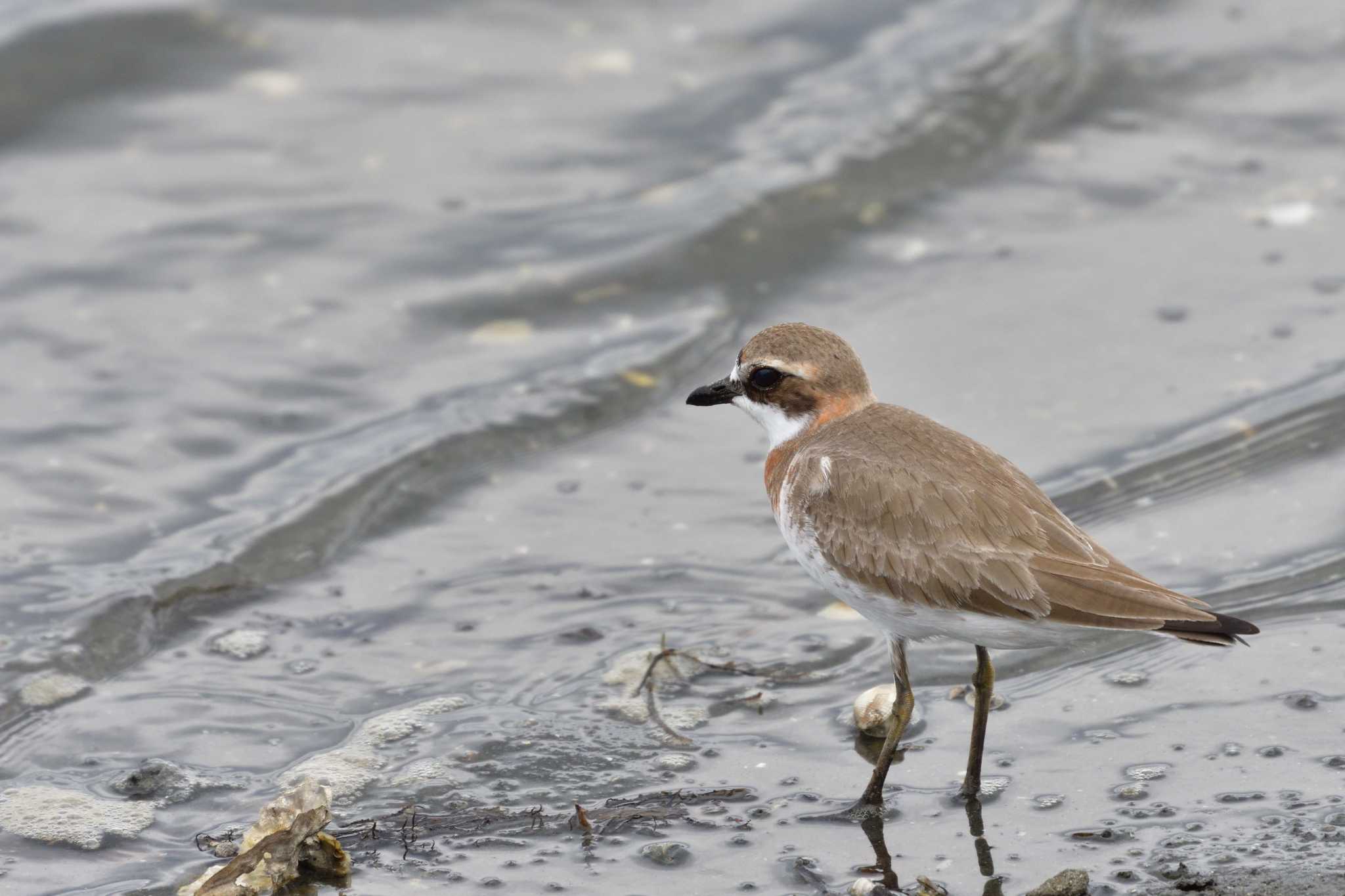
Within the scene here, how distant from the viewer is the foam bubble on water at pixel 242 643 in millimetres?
6938

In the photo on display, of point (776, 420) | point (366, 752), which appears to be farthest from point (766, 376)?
point (366, 752)

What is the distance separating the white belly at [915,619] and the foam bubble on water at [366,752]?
1583 millimetres

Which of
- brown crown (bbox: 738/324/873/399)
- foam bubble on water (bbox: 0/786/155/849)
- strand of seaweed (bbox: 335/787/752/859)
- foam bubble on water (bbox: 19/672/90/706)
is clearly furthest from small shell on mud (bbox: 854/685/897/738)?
foam bubble on water (bbox: 19/672/90/706)

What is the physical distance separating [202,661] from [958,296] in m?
4.83

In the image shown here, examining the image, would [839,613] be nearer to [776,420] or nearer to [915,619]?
[776,420]

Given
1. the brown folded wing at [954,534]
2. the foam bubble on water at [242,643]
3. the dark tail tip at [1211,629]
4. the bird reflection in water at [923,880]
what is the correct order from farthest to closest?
1. the foam bubble on water at [242,643]
2. the brown folded wing at [954,534]
3. the bird reflection in water at [923,880]
4. the dark tail tip at [1211,629]

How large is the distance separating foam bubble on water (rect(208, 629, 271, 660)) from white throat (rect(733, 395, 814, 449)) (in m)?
2.28

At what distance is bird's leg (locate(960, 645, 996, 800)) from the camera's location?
5.47m

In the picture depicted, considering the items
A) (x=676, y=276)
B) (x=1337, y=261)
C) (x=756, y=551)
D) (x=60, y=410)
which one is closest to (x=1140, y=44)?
(x=1337, y=261)

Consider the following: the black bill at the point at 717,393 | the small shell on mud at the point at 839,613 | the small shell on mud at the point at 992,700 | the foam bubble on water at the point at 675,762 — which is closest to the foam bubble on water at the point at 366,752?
the foam bubble on water at the point at 675,762

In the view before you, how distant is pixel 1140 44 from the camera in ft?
40.7

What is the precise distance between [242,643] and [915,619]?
3.04 meters

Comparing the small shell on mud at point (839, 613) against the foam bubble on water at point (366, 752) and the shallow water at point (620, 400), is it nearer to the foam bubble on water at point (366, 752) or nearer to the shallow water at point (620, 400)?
the shallow water at point (620, 400)

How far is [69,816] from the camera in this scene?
573 cm
